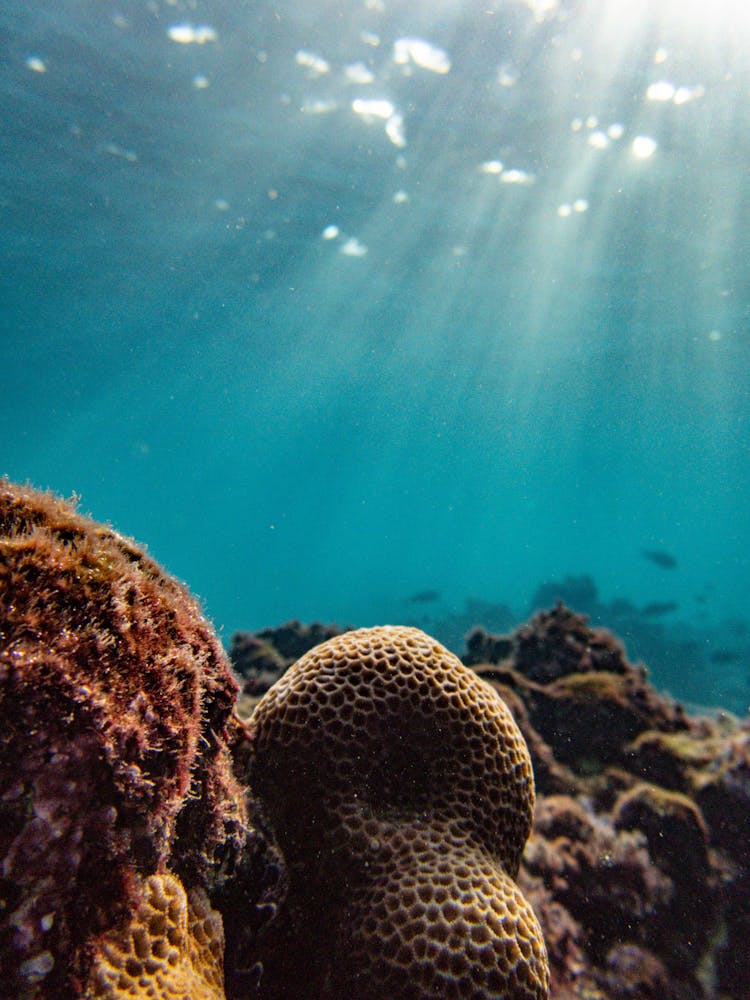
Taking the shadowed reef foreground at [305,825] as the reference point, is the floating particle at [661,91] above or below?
above

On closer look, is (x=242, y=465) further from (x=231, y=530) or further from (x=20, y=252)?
(x=20, y=252)

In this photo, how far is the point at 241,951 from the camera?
2578 mm

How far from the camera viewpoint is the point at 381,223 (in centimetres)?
2545

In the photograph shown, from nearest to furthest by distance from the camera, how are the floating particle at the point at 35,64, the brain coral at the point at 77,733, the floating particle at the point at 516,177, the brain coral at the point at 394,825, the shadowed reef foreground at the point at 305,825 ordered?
the brain coral at the point at 77,733
the shadowed reef foreground at the point at 305,825
the brain coral at the point at 394,825
the floating particle at the point at 35,64
the floating particle at the point at 516,177

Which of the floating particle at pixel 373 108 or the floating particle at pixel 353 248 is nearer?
the floating particle at pixel 373 108

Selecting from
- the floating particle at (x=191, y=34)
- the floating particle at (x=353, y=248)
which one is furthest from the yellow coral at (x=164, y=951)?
the floating particle at (x=353, y=248)

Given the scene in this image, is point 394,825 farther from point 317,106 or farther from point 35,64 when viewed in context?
point 35,64

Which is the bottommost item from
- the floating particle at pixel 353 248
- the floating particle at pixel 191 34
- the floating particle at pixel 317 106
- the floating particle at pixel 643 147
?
the floating particle at pixel 191 34

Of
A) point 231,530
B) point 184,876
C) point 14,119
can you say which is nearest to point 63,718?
point 184,876

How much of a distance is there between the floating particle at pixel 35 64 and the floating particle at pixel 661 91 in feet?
64.8

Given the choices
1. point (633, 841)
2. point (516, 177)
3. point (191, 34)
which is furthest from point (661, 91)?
point (633, 841)

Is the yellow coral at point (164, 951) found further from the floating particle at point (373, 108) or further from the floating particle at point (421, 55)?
the floating particle at point (373, 108)

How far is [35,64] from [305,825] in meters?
23.0

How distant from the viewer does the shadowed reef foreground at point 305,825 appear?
1.57 meters
